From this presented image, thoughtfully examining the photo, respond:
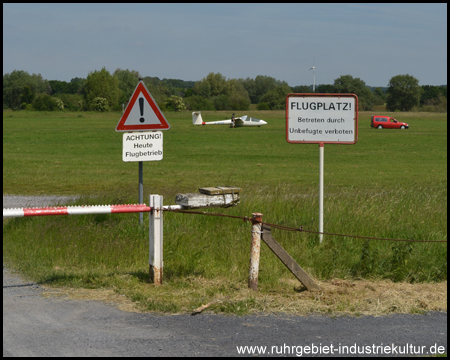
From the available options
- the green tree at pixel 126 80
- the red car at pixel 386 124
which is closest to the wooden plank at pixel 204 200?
the red car at pixel 386 124

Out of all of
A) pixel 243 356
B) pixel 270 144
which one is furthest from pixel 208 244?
pixel 270 144

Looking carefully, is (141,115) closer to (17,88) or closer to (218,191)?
(218,191)

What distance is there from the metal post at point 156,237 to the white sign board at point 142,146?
2.17 meters

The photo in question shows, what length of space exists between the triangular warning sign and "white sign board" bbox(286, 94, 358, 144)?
6.60 feet

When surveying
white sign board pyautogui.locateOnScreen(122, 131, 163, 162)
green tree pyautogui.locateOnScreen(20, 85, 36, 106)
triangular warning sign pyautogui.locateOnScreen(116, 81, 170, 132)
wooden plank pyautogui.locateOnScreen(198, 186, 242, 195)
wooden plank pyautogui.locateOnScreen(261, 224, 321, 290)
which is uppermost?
green tree pyautogui.locateOnScreen(20, 85, 36, 106)

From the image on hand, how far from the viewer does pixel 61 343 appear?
17.2 ft

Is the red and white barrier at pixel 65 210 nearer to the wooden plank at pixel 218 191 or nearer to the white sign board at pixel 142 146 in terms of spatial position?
the wooden plank at pixel 218 191

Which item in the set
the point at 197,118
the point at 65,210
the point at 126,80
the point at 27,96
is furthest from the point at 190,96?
the point at 65,210

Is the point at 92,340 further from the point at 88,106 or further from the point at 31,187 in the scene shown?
the point at 88,106

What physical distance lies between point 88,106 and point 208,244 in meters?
136

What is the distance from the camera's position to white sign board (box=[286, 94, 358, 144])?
30.5 feet

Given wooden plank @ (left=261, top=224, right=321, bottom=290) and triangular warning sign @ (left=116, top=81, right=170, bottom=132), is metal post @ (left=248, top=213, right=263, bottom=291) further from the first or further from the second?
triangular warning sign @ (left=116, top=81, right=170, bottom=132)

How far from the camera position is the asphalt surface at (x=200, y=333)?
16.8 feet

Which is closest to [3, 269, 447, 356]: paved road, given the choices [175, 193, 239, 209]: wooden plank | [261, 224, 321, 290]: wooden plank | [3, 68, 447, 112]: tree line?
[261, 224, 321, 290]: wooden plank
